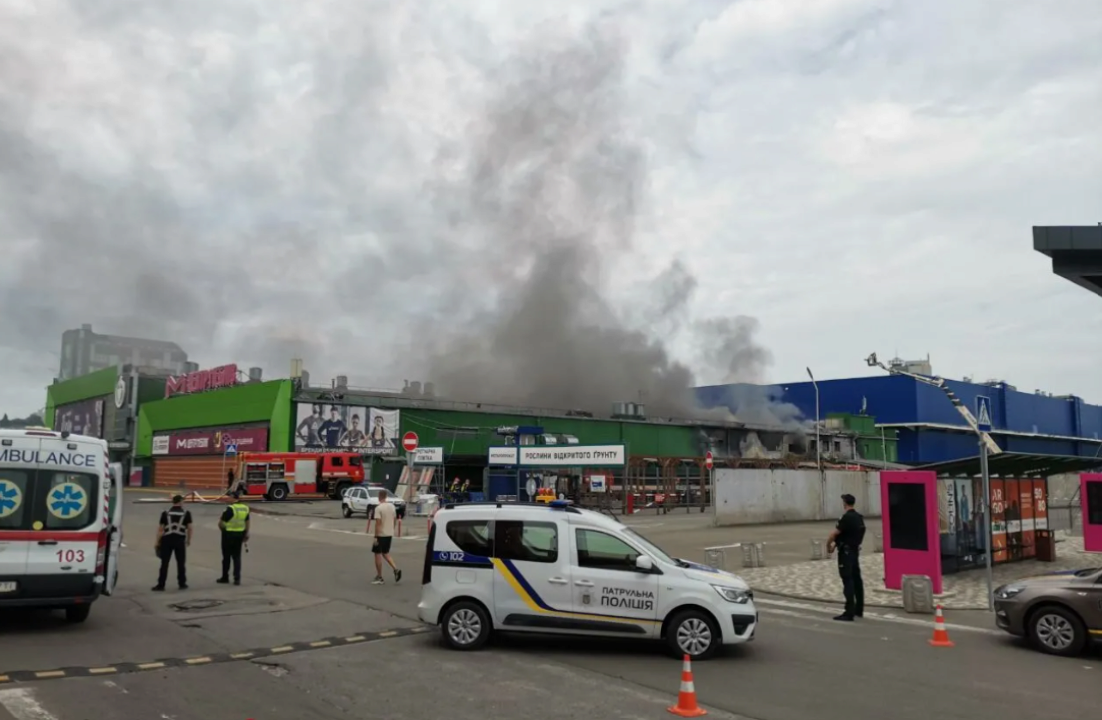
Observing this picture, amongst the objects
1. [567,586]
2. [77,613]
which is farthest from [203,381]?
[567,586]

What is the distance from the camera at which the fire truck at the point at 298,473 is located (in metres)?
44.6

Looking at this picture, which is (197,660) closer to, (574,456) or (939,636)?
(939,636)

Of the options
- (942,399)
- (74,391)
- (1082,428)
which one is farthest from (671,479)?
(1082,428)

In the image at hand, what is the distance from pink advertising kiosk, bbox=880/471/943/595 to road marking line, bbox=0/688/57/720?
12.4 meters

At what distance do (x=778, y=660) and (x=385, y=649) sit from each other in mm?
4167

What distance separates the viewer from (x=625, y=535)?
29.7 ft

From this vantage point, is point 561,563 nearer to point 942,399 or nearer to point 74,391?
point 942,399

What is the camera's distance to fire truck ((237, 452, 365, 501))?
44.6 m

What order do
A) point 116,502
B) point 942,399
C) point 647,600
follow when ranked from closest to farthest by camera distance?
1. point 647,600
2. point 116,502
3. point 942,399

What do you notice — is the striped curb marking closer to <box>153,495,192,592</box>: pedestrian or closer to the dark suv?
<box>153,495,192,592</box>: pedestrian

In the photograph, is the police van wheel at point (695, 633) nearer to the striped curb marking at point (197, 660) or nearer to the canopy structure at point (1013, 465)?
the striped curb marking at point (197, 660)

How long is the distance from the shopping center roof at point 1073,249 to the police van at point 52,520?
19.4 metres

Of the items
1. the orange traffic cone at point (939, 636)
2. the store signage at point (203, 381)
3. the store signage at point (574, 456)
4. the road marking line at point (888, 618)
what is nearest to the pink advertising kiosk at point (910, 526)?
the road marking line at point (888, 618)

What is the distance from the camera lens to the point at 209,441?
58.8 m
